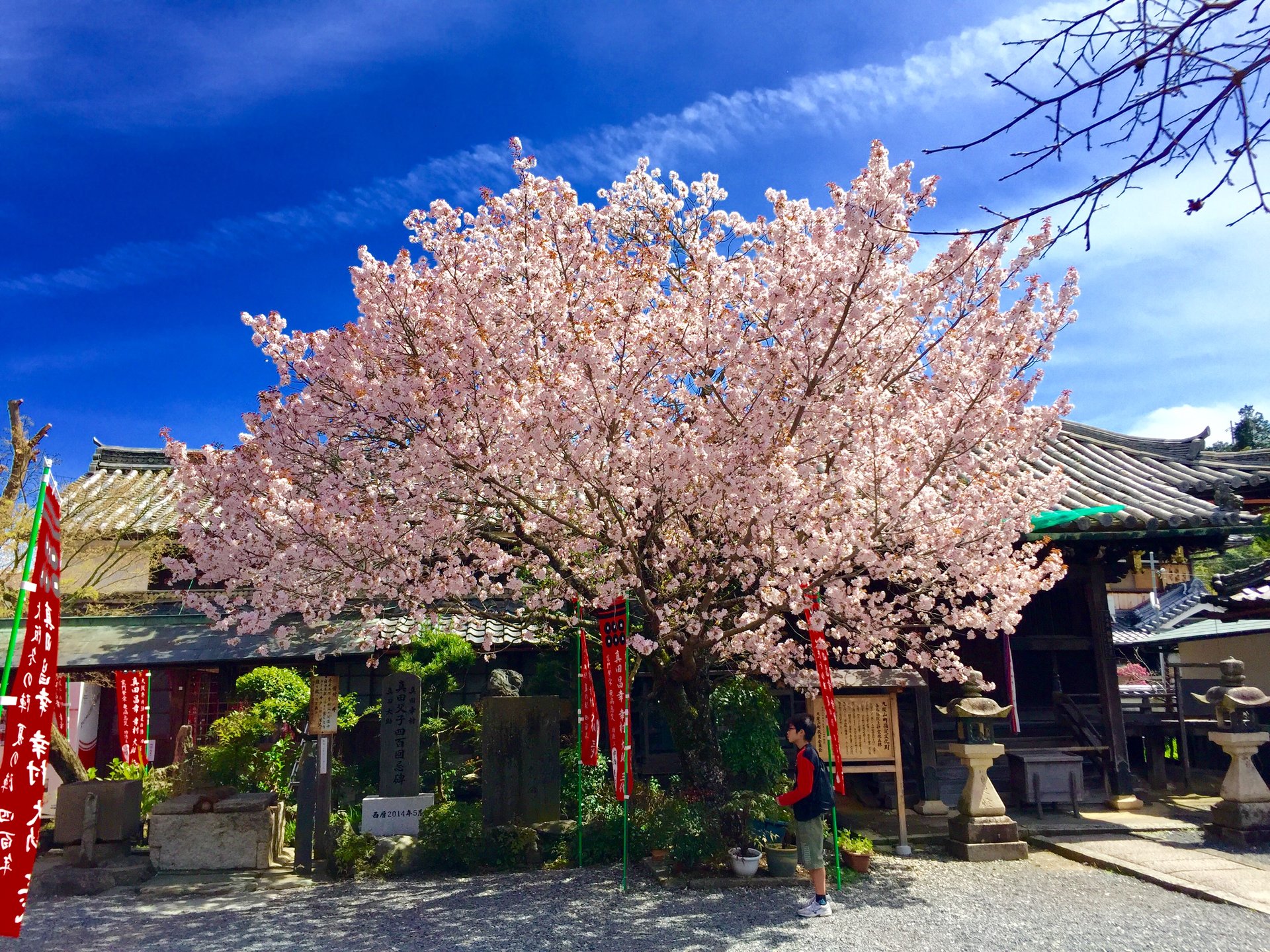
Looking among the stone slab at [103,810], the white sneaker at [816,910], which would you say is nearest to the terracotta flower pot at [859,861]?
the white sneaker at [816,910]

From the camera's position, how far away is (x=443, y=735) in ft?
44.6

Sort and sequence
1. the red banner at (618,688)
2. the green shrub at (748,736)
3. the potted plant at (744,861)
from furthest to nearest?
1. the green shrub at (748,736)
2. the potted plant at (744,861)
3. the red banner at (618,688)

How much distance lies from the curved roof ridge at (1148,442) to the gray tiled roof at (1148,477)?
0.04 feet

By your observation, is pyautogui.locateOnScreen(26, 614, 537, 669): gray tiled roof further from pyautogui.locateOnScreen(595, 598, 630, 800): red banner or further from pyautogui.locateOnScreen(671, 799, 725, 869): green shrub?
pyautogui.locateOnScreen(671, 799, 725, 869): green shrub

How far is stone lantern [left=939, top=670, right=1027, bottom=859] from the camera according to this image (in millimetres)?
10406

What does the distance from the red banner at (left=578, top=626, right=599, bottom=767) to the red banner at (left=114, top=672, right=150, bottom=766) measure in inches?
317

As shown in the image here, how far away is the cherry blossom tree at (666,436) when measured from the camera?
8.56 m

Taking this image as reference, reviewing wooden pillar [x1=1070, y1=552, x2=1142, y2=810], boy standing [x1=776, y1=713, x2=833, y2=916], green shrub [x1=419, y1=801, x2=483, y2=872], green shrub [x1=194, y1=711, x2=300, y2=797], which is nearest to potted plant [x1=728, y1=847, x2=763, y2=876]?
boy standing [x1=776, y1=713, x2=833, y2=916]

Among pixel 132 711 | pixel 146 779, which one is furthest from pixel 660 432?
pixel 132 711

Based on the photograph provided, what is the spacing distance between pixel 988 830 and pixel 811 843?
3.26 meters

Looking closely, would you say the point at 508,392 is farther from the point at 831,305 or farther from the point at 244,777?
the point at 244,777

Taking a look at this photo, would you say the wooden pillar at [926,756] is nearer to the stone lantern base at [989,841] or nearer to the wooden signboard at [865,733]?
the stone lantern base at [989,841]

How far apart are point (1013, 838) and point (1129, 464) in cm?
765

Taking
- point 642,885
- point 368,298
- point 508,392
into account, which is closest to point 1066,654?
point 642,885
